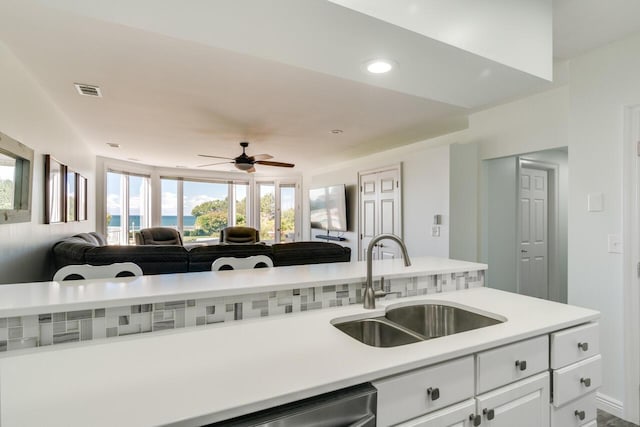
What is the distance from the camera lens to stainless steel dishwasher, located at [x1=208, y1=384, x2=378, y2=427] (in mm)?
753

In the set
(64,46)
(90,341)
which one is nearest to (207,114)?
(64,46)

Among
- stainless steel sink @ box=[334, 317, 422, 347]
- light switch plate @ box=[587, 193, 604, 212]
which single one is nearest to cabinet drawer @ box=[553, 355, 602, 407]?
stainless steel sink @ box=[334, 317, 422, 347]

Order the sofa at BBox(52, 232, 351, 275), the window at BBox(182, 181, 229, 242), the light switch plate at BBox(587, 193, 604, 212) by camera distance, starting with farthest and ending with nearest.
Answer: the window at BBox(182, 181, 229, 242) < the sofa at BBox(52, 232, 351, 275) < the light switch plate at BBox(587, 193, 604, 212)

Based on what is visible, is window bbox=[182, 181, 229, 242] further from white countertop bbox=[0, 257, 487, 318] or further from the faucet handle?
the faucet handle

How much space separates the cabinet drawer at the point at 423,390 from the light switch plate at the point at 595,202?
1915mm

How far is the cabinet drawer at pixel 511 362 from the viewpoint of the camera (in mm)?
1103

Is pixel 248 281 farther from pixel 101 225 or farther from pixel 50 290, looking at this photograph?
pixel 101 225

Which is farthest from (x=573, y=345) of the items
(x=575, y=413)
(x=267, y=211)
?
(x=267, y=211)

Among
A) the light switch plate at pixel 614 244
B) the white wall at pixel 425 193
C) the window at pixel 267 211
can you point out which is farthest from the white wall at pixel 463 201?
the window at pixel 267 211

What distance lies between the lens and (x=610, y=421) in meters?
2.04

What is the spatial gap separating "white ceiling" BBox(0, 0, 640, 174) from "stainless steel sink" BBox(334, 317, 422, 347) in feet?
4.12

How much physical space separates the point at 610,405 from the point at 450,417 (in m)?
1.99

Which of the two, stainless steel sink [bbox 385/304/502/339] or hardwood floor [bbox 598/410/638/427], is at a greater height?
stainless steel sink [bbox 385/304/502/339]

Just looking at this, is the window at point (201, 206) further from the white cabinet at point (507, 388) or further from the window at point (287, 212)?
the white cabinet at point (507, 388)
